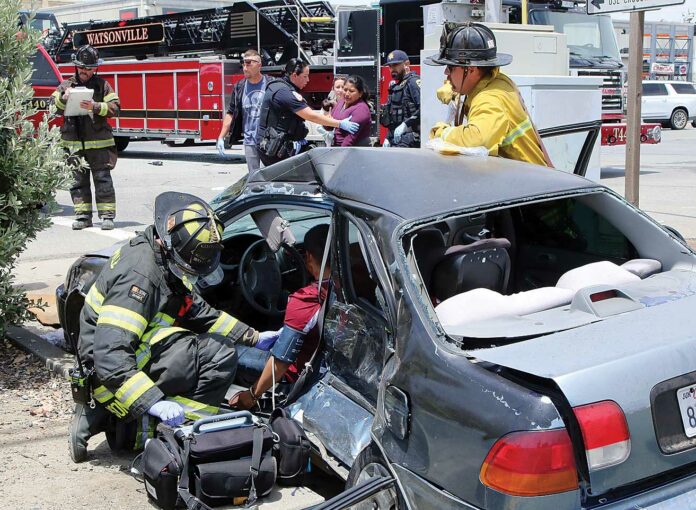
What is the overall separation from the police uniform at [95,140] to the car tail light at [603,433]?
7.69m

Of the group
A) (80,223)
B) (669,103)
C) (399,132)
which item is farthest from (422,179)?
(669,103)

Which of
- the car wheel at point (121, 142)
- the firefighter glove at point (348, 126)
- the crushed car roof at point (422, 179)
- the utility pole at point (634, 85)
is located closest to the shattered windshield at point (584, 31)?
the firefighter glove at point (348, 126)

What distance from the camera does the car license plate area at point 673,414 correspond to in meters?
2.51

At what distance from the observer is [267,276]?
4.67 m

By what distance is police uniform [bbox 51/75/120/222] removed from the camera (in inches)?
366

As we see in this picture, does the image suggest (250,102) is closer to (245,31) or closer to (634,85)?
(634,85)

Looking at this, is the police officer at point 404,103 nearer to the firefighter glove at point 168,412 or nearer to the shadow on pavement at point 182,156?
the firefighter glove at point 168,412

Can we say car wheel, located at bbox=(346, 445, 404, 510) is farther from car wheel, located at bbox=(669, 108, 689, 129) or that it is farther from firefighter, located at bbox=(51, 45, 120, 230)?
car wheel, located at bbox=(669, 108, 689, 129)

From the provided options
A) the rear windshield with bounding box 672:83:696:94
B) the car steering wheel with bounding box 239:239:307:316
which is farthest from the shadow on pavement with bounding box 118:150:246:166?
the rear windshield with bounding box 672:83:696:94

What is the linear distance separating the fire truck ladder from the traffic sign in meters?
11.1

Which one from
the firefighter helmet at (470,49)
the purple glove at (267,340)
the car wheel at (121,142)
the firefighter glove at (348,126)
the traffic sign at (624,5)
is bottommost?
the purple glove at (267,340)

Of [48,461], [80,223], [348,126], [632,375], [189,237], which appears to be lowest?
[48,461]

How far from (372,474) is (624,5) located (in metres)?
4.20

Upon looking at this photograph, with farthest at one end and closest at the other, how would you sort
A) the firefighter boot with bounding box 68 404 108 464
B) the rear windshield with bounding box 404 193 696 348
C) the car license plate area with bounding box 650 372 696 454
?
the firefighter boot with bounding box 68 404 108 464, the rear windshield with bounding box 404 193 696 348, the car license plate area with bounding box 650 372 696 454
